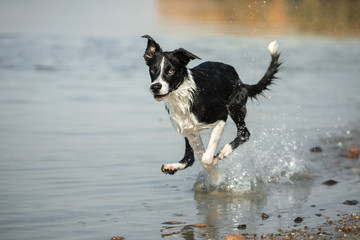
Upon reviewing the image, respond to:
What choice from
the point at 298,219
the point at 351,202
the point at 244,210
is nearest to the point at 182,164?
the point at 244,210

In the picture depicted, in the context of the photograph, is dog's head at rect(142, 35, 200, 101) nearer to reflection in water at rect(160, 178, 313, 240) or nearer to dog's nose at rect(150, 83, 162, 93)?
dog's nose at rect(150, 83, 162, 93)

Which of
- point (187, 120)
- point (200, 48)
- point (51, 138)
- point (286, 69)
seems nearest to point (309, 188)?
point (187, 120)

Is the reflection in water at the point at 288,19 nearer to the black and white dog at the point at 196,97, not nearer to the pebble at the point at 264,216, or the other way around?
the black and white dog at the point at 196,97

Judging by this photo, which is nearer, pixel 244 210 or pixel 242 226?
pixel 242 226

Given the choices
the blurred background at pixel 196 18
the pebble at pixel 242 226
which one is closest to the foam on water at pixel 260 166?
the pebble at pixel 242 226

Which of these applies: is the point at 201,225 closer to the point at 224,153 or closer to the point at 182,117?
the point at 182,117

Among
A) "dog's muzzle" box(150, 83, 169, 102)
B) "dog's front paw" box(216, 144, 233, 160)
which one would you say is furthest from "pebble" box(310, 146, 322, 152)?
"dog's muzzle" box(150, 83, 169, 102)

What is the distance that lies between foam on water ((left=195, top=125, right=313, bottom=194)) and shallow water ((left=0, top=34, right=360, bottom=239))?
0.02m

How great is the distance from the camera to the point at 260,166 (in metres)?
7.40

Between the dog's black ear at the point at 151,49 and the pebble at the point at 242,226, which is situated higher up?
the dog's black ear at the point at 151,49

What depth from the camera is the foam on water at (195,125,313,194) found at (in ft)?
22.0

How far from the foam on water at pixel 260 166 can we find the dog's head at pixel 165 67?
154 centimetres

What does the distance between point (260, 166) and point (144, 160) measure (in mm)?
1644

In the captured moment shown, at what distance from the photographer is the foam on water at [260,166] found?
6699 millimetres
